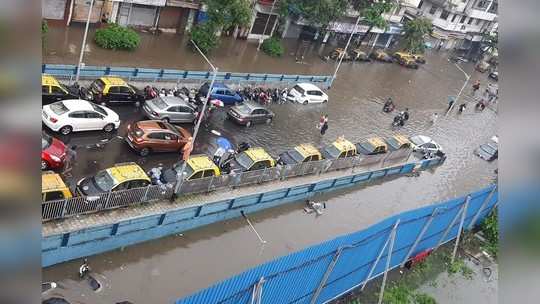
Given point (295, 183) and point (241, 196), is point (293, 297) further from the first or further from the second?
point (295, 183)

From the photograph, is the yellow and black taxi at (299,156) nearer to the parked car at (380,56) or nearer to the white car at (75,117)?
the white car at (75,117)

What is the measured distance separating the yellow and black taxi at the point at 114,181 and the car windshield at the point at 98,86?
724 cm

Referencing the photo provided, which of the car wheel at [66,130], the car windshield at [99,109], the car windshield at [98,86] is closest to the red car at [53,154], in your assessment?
the car wheel at [66,130]

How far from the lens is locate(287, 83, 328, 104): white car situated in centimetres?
3406

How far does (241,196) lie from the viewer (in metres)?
20.3

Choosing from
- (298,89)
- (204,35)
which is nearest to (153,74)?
(204,35)

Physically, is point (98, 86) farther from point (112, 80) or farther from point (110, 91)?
point (112, 80)

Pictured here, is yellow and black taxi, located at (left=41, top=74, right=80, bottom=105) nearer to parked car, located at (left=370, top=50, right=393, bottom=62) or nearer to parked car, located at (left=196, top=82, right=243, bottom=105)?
parked car, located at (left=196, top=82, right=243, bottom=105)

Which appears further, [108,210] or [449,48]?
[449,48]

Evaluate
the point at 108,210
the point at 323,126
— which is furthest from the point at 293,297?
the point at 323,126

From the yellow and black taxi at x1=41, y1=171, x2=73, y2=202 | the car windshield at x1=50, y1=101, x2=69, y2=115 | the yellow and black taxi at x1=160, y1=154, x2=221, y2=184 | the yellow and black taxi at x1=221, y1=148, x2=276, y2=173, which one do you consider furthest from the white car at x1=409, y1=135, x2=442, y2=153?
the yellow and black taxi at x1=41, y1=171, x2=73, y2=202

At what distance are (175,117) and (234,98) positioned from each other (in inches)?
210

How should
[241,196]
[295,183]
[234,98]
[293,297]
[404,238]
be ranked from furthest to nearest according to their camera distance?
[234,98] < [295,183] < [241,196] < [404,238] < [293,297]
